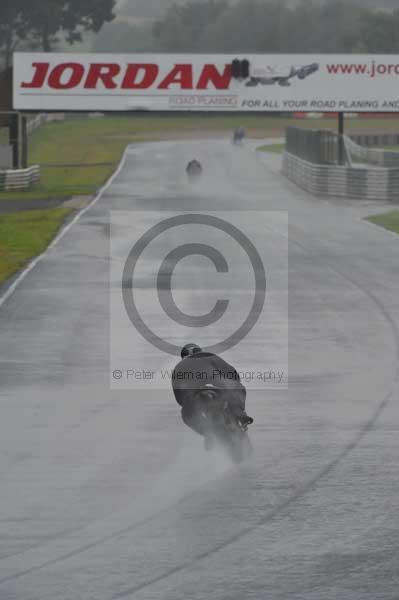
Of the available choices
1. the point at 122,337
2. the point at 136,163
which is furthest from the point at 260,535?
the point at 136,163

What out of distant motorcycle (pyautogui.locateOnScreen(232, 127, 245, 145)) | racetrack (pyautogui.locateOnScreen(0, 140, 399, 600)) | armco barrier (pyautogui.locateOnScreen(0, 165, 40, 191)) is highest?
distant motorcycle (pyautogui.locateOnScreen(232, 127, 245, 145))

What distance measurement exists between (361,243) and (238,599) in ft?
94.3

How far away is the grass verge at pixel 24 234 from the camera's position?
31.3 m

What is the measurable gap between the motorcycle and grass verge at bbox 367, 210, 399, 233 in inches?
1107

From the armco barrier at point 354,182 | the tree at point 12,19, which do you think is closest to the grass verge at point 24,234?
the armco barrier at point 354,182

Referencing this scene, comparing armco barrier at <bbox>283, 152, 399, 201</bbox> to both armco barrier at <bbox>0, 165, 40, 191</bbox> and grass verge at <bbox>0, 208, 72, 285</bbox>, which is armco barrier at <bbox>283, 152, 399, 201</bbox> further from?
grass verge at <bbox>0, 208, 72, 285</bbox>

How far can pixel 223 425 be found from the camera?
1234 centimetres

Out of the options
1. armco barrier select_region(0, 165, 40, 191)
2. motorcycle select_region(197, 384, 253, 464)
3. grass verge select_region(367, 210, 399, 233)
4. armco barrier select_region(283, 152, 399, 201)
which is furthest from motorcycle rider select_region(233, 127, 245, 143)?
motorcycle select_region(197, 384, 253, 464)

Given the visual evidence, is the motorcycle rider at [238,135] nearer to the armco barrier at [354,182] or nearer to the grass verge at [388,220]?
the armco barrier at [354,182]

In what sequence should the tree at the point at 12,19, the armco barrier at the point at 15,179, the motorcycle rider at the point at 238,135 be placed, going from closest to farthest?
the armco barrier at the point at 15,179 < the motorcycle rider at the point at 238,135 < the tree at the point at 12,19

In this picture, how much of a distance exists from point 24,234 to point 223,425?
2668 cm

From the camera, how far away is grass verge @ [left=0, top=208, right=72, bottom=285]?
103 feet

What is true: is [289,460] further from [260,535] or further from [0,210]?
[0,210]

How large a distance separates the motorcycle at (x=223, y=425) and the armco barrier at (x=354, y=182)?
1635 inches
